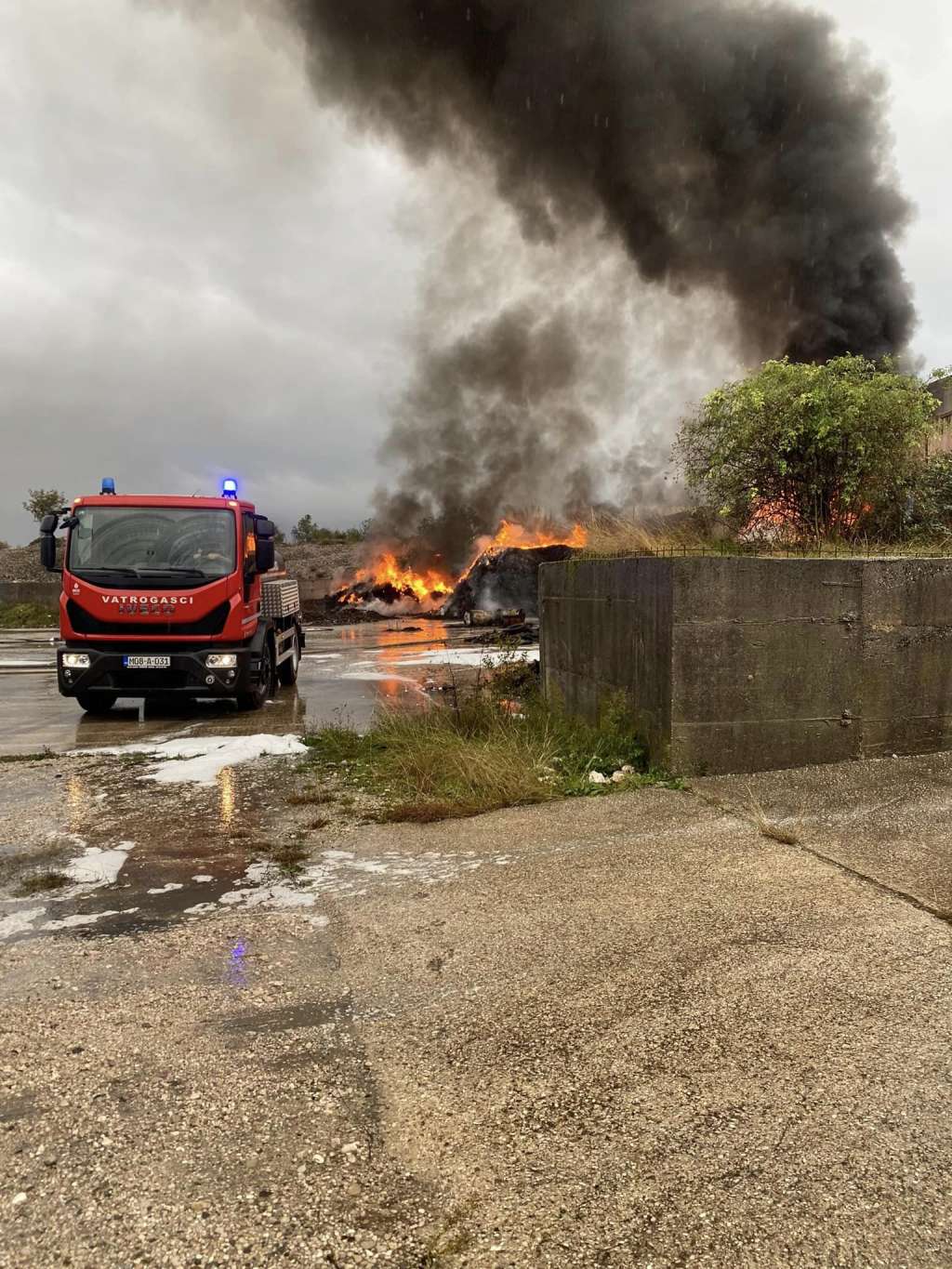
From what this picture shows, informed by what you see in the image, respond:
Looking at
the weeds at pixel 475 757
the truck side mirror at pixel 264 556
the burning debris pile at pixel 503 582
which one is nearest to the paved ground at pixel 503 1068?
the weeds at pixel 475 757

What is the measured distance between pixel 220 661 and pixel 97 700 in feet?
5.94

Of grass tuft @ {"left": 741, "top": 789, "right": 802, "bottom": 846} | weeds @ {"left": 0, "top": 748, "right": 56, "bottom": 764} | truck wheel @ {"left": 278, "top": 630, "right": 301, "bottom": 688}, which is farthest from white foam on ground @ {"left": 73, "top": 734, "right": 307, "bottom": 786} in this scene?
truck wheel @ {"left": 278, "top": 630, "right": 301, "bottom": 688}

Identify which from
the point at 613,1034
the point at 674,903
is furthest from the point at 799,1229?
the point at 674,903

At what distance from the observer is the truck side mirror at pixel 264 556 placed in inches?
375

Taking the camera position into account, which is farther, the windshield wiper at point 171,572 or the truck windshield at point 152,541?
the truck windshield at point 152,541

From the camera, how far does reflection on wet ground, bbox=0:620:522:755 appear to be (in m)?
8.19

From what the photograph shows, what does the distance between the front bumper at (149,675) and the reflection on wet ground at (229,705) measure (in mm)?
385

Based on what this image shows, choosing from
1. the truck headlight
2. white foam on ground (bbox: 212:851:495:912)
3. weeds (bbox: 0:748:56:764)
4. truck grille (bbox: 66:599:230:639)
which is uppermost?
truck grille (bbox: 66:599:230:639)

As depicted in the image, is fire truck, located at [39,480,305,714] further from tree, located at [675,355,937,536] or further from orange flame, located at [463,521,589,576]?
orange flame, located at [463,521,589,576]

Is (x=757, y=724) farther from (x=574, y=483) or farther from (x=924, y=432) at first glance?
(x=574, y=483)

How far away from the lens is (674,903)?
3295 mm

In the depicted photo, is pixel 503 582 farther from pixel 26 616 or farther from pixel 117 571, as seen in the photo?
pixel 117 571

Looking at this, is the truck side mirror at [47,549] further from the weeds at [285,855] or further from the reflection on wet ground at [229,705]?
the weeds at [285,855]

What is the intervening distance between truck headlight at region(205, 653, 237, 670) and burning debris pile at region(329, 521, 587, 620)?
2082 cm
